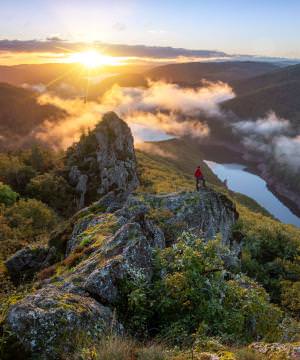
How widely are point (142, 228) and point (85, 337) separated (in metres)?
9.12

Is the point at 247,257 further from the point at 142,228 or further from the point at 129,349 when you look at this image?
the point at 129,349

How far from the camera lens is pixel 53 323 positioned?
10648 millimetres

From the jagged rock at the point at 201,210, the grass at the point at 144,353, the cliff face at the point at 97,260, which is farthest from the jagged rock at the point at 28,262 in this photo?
the grass at the point at 144,353

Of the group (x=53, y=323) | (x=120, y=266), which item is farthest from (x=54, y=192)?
(x=53, y=323)

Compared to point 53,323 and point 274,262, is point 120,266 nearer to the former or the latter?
point 53,323

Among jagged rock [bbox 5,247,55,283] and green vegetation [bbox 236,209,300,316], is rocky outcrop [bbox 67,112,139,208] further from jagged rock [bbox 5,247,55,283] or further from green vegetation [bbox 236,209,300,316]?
jagged rock [bbox 5,247,55,283]

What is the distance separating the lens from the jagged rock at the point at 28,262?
24.5 meters

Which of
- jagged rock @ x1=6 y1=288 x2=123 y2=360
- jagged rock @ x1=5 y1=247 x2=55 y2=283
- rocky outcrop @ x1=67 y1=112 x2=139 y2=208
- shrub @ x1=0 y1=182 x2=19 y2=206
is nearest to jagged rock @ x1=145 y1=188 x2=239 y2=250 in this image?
jagged rock @ x1=5 y1=247 x2=55 y2=283

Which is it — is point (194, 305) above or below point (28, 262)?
above

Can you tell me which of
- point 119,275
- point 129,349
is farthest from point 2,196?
point 129,349

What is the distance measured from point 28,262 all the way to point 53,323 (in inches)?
624

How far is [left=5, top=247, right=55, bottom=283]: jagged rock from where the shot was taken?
80.3ft

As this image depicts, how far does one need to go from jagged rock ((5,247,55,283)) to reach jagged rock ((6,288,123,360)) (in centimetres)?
1316

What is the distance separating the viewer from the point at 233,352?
33.4ft
